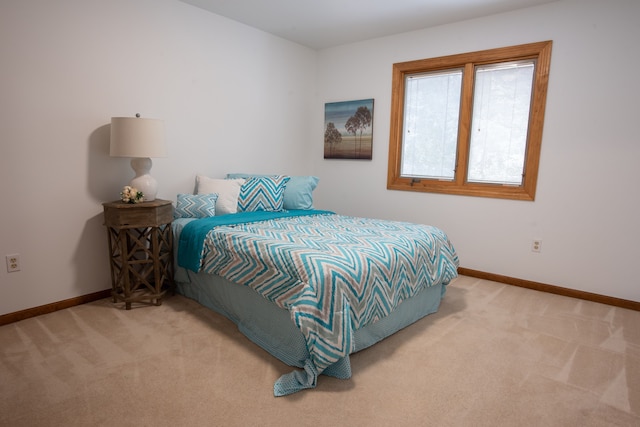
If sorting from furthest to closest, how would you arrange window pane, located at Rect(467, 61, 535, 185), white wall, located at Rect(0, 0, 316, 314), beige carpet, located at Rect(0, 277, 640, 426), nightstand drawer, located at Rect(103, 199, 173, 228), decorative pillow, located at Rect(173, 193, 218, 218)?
window pane, located at Rect(467, 61, 535, 185)
decorative pillow, located at Rect(173, 193, 218, 218)
nightstand drawer, located at Rect(103, 199, 173, 228)
white wall, located at Rect(0, 0, 316, 314)
beige carpet, located at Rect(0, 277, 640, 426)

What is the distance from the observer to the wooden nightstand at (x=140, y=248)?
8.52ft

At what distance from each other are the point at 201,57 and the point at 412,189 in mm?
2470

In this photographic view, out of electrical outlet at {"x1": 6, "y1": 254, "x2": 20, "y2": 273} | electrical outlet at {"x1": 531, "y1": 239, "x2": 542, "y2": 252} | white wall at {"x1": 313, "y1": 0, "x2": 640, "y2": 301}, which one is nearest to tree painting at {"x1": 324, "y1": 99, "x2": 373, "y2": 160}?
white wall at {"x1": 313, "y1": 0, "x2": 640, "y2": 301}

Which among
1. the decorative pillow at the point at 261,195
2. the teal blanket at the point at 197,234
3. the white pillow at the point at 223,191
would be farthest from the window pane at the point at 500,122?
the white pillow at the point at 223,191

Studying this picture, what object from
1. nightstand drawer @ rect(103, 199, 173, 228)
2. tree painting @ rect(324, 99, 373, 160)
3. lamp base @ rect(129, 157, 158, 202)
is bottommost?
nightstand drawer @ rect(103, 199, 173, 228)

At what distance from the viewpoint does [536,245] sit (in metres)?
3.27

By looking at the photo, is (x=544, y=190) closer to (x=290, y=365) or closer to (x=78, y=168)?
(x=290, y=365)

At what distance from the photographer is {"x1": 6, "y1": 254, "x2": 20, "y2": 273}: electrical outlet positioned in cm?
243

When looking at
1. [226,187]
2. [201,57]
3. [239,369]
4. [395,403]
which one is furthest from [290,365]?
[201,57]

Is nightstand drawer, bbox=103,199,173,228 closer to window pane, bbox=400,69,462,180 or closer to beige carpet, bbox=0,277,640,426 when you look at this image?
beige carpet, bbox=0,277,640,426

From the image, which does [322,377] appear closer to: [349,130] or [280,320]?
[280,320]

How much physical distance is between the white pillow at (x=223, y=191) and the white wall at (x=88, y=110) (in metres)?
0.21

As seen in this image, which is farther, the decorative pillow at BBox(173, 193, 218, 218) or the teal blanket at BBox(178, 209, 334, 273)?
the decorative pillow at BBox(173, 193, 218, 218)

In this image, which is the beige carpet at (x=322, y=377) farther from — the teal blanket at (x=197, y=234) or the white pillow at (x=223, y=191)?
the white pillow at (x=223, y=191)
